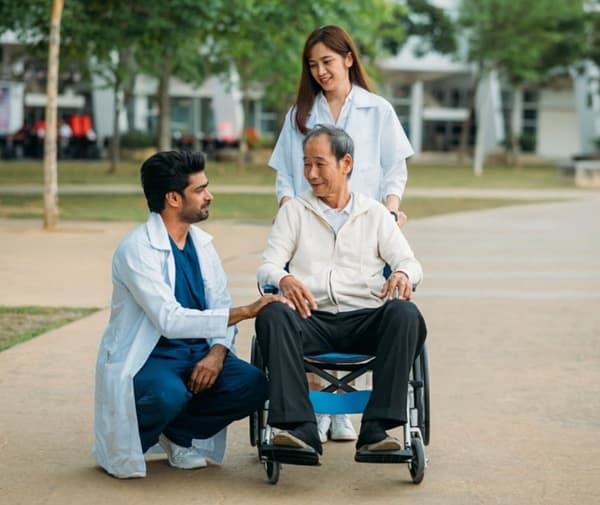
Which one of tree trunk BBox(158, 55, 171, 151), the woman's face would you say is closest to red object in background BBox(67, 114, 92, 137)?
tree trunk BBox(158, 55, 171, 151)

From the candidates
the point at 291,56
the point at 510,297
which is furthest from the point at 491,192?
the point at 510,297

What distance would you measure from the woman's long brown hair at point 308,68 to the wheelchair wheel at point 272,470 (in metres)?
1.65

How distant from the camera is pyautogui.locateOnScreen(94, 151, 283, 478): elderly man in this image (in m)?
5.52

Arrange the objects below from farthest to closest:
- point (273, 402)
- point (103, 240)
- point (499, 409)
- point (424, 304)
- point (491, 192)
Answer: point (491, 192)
point (103, 240)
point (424, 304)
point (499, 409)
point (273, 402)

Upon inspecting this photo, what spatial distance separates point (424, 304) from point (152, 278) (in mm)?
5919

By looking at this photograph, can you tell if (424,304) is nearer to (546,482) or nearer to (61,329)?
(61,329)

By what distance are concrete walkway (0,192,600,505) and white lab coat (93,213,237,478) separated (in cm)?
14

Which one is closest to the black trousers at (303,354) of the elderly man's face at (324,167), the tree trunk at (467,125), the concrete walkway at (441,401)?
the concrete walkway at (441,401)

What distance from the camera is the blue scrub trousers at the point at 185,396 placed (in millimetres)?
5527

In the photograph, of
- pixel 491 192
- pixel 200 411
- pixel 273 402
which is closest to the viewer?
pixel 273 402

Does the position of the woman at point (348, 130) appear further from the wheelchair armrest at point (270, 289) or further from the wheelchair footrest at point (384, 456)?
the wheelchair footrest at point (384, 456)

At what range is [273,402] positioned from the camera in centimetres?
535

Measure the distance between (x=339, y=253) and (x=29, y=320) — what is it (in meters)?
4.68

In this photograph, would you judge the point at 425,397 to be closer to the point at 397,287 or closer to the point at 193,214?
the point at 397,287
